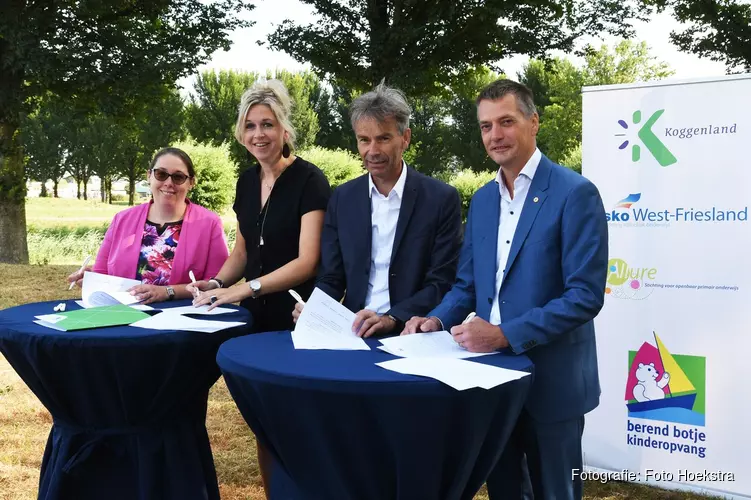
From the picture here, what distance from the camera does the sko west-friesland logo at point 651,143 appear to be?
3787mm

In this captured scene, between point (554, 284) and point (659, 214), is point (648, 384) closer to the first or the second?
point (659, 214)

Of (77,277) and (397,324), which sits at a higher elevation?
(77,277)

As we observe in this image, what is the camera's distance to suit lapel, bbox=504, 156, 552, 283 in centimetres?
220

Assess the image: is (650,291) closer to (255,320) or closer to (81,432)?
(255,320)

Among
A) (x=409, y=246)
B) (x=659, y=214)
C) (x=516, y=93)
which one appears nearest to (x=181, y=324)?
(x=409, y=246)

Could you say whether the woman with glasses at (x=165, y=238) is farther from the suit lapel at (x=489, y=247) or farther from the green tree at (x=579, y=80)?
the green tree at (x=579, y=80)

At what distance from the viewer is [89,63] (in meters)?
11.2

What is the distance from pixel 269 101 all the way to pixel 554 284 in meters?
1.62

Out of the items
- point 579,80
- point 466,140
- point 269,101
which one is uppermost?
point 579,80

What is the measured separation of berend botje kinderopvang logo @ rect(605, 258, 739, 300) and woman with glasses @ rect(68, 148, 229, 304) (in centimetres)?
234

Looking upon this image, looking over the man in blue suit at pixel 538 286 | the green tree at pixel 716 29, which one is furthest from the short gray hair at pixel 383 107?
the green tree at pixel 716 29

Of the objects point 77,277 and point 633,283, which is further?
point 633,283

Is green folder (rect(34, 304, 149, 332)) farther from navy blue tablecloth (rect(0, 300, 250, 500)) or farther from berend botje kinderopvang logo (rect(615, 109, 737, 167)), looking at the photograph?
berend botje kinderopvang logo (rect(615, 109, 737, 167))

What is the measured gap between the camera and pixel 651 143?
151 inches
